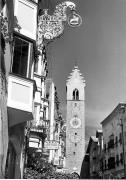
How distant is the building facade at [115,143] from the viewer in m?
44.1

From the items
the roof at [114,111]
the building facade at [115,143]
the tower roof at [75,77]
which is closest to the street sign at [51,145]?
the building facade at [115,143]

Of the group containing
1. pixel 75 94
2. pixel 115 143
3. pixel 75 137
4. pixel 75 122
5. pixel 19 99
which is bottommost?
pixel 115 143

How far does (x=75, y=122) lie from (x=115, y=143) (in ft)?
85.2

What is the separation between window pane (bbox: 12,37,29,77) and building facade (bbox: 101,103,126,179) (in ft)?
108

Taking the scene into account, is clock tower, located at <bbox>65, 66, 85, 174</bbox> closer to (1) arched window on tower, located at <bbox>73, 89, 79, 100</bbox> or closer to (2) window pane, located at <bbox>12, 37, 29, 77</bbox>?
(1) arched window on tower, located at <bbox>73, 89, 79, 100</bbox>

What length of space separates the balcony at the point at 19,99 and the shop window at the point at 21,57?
506mm

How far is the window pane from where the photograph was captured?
10.1 metres

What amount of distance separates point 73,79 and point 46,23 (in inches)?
2715

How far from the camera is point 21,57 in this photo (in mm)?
10375

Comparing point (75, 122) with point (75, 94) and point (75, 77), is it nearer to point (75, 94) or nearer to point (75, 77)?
point (75, 94)

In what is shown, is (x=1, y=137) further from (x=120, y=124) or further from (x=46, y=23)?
(x=120, y=124)

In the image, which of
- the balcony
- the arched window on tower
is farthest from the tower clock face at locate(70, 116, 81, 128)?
the balcony

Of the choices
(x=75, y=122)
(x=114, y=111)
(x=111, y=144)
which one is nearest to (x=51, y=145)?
(x=111, y=144)

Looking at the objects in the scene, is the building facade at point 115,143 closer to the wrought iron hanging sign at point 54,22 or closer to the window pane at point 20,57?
the wrought iron hanging sign at point 54,22
